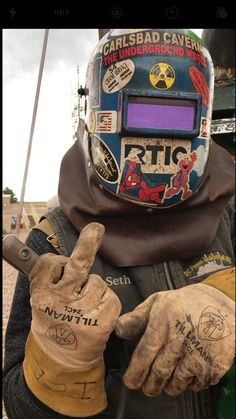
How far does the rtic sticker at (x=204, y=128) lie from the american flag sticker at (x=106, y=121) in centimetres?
28

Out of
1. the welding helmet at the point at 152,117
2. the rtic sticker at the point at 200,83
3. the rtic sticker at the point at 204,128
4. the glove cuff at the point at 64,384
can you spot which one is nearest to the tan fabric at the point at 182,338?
the glove cuff at the point at 64,384

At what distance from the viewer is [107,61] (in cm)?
146

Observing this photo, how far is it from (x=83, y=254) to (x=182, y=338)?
0.97ft

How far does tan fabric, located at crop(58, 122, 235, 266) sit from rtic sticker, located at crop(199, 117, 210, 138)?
0.43 feet

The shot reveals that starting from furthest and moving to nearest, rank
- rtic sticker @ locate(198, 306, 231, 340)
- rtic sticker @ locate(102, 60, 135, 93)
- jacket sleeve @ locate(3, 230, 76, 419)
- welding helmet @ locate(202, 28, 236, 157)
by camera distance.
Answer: welding helmet @ locate(202, 28, 236, 157) < rtic sticker @ locate(102, 60, 135, 93) < jacket sleeve @ locate(3, 230, 76, 419) < rtic sticker @ locate(198, 306, 231, 340)

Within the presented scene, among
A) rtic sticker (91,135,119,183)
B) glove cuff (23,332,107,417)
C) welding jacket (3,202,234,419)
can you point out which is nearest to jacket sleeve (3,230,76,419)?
welding jacket (3,202,234,419)

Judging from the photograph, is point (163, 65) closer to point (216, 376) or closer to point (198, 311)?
point (198, 311)

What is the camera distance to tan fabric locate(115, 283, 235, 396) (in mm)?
1004

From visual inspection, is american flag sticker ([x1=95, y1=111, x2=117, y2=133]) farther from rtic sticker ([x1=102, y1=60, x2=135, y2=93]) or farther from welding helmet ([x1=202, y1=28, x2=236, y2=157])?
welding helmet ([x1=202, y1=28, x2=236, y2=157])

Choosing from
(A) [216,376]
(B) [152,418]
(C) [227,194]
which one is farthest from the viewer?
(C) [227,194]

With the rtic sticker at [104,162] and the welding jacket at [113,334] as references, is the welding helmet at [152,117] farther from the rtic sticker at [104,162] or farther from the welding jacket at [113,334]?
the welding jacket at [113,334]

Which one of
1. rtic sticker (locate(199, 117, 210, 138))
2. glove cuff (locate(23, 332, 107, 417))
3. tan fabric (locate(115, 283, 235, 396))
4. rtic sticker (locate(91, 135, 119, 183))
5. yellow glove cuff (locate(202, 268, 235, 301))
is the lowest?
glove cuff (locate(23, 332, 107, 417))
